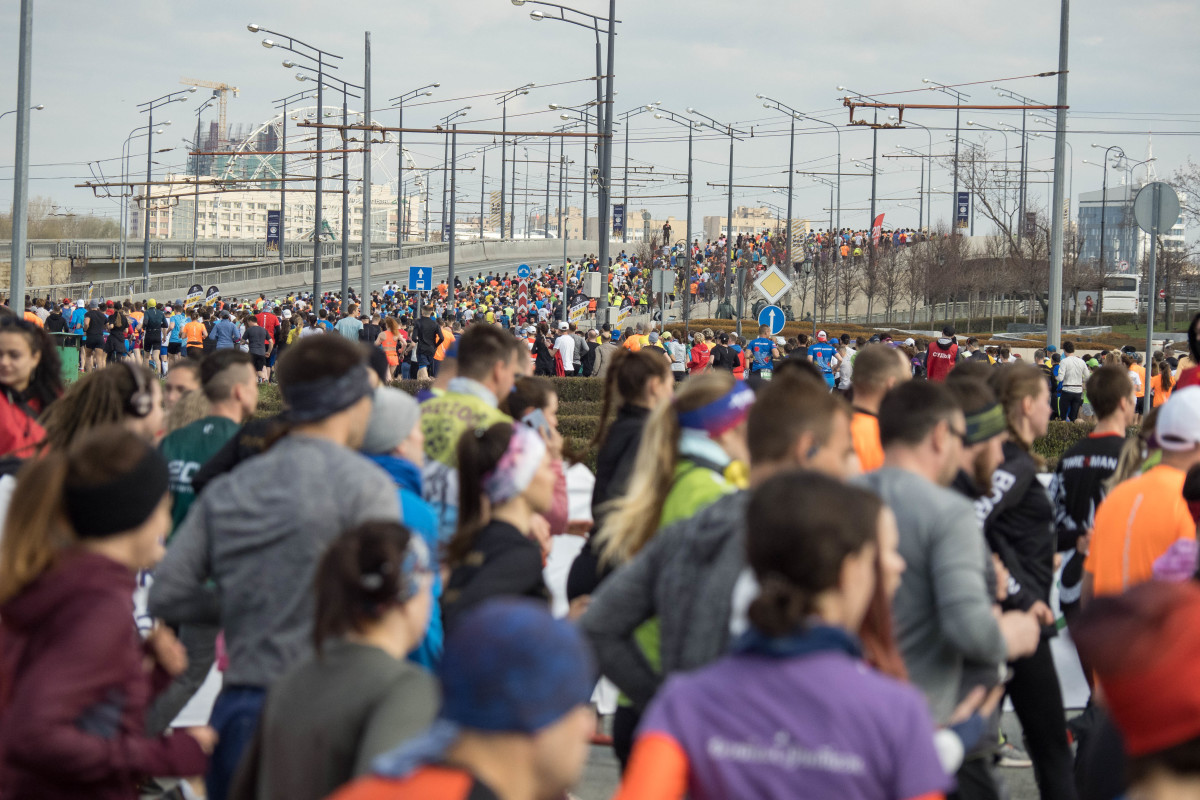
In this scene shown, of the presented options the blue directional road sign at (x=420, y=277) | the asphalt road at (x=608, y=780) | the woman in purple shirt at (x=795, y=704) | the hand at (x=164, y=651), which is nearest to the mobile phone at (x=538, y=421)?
the asphalt road at (x=608, y=780)

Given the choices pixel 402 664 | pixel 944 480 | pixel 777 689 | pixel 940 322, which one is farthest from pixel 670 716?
pixel 940 322

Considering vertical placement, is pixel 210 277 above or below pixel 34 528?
above

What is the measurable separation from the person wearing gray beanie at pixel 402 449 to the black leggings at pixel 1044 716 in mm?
2127

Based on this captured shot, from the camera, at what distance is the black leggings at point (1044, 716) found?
15.5 feet

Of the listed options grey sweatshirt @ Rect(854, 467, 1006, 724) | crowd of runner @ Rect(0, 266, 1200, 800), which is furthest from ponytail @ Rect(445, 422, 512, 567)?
grey sweatshirt @ Rect(854, 467, 1006, 724)

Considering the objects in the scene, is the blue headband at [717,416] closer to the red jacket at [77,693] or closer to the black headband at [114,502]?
the black headband at [114,502]

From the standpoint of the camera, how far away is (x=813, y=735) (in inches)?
88.2

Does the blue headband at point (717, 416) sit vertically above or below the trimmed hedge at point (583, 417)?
above

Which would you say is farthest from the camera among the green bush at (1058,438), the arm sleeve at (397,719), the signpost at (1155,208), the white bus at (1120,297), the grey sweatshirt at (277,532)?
the white bus at (1120,297)

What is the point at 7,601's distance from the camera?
3104 millimetres

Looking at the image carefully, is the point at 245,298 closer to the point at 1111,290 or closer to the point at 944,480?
the point at 1111,290

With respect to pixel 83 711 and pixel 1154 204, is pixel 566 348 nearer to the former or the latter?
pixel 1154 204

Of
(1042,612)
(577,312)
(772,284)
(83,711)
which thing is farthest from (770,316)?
(83,711)

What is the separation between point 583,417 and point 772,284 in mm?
6178
